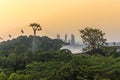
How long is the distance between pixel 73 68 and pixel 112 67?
8.74ft

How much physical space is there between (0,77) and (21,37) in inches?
2216

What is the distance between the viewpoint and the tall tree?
137 ft

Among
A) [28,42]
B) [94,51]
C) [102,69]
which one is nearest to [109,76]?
[102,69]

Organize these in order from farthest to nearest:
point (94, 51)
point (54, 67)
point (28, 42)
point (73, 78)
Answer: point (28, 42)
point (94, 51)
point (54, 67)
point (73, 78)

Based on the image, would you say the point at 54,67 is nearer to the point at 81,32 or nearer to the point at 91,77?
the point at 91,77

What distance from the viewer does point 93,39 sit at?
42.0 meters

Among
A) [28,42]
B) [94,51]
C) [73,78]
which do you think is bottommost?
[73,78]

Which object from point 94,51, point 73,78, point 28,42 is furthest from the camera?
point 28,42

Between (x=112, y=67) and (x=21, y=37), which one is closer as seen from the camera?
(x=112, y=67)

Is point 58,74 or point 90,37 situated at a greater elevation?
point 90,37

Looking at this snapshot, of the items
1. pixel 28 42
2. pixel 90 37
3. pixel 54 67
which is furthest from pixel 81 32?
A: pixel 28 42

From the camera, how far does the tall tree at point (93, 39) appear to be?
4178cm

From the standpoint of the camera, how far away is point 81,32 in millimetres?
42719

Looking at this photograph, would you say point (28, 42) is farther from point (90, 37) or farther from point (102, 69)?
point (102, 69)
